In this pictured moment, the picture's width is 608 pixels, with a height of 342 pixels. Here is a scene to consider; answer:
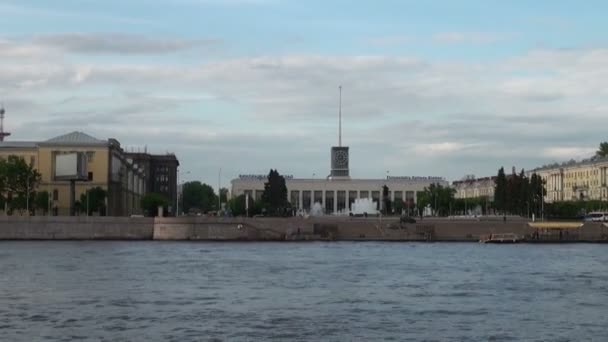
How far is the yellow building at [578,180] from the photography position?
17025 centimetres

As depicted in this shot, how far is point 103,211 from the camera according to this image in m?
118

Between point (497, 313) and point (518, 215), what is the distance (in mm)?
100251

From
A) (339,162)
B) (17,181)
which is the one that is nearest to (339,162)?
(339,162)

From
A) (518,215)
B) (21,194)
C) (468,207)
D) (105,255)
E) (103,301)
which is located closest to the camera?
(103,301)

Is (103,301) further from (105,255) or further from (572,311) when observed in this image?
(105,255)

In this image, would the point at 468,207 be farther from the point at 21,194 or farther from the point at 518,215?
the point at 21,194

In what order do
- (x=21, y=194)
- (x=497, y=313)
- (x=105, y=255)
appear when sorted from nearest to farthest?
(x=497, y=313), (x=105, y=255), (x=21, y=194)

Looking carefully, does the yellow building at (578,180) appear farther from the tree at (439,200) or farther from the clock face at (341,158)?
the clock face at (341,158)

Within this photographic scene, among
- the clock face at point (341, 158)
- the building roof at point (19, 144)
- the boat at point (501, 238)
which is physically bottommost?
the boat at point (501, 238)

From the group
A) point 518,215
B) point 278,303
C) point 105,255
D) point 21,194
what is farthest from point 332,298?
point 518,215

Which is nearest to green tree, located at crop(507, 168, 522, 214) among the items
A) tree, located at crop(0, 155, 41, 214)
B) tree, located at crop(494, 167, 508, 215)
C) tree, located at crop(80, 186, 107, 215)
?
tree, located at crop(494, 167, 508, 215)

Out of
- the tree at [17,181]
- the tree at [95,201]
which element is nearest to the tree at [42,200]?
the tree at [17,181]

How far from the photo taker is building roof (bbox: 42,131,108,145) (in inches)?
4811

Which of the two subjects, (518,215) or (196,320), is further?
(518,215)
